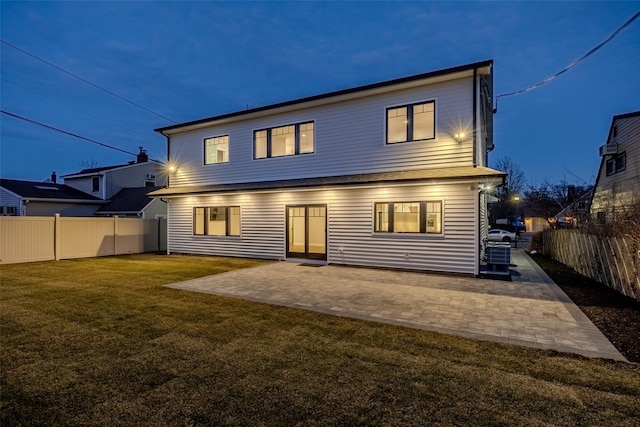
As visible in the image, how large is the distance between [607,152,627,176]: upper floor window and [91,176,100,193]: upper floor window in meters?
34.1

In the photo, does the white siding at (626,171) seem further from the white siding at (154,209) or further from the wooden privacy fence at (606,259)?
the white siding at (154,209)

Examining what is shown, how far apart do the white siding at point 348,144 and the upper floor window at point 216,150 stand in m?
0.22

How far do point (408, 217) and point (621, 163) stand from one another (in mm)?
16093

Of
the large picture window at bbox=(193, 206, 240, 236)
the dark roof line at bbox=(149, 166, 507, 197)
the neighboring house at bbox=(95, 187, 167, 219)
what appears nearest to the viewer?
the dark roof line at bbox=(149, 166, 507, 197)

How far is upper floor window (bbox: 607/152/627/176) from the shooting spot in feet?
55.4

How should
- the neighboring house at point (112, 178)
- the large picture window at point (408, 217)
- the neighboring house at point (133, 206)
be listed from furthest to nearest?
1. the neighboring house at point (112, 178)
2. the neighboring house at point (133, 206)
3. the large picture window at point (408, 217)

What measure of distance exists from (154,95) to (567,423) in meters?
86.8

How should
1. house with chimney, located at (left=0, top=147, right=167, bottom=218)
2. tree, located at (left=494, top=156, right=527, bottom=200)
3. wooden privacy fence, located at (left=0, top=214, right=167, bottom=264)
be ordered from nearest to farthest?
1. wooden privacy fence, located at (left=0, top=214, right=167, bottom=264)
2. house with chimney, located at (left=0, top=147, right=167, bottom=218)
3. tree, located at (left=494, top=156, right=527, bottom=200)

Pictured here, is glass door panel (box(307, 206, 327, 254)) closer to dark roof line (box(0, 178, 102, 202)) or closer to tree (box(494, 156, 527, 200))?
dark roof line (box(0, 178, 102, 202))

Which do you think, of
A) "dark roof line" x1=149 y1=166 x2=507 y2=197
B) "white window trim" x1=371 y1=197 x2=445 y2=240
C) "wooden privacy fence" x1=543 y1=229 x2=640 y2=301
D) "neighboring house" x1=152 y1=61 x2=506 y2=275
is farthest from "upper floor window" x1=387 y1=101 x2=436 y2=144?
"wooden privacy fence" x1=543 y1=229 x2=640 y2=301

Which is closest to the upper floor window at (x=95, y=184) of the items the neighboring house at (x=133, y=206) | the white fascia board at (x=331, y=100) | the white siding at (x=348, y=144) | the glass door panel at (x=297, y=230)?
the neighboring house at (x=133, y=206)

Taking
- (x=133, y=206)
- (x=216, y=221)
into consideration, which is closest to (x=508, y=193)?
(x=216, y=221)

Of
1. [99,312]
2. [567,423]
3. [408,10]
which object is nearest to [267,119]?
[99,312]

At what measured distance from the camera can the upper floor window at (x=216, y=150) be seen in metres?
13.7
